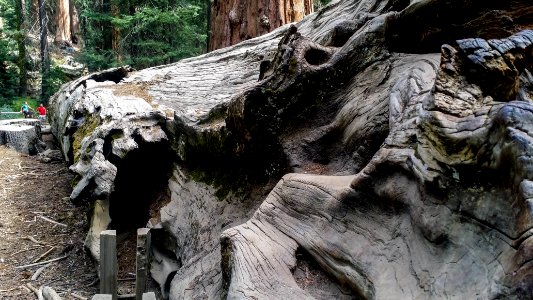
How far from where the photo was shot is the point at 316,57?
12.1 feet

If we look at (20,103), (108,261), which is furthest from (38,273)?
(20,103)

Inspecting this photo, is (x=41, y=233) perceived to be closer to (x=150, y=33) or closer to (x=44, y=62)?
(x=150, y=33)

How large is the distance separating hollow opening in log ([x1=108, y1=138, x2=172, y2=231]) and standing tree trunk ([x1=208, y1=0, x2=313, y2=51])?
128 inches

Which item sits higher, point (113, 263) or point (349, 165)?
point (349, 165)

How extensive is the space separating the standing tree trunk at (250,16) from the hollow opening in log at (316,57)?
4.00 metres

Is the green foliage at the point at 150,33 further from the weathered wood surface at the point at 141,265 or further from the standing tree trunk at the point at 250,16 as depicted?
the weathered wood surface at the point at 141,265

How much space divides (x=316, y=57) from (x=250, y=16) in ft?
13.8

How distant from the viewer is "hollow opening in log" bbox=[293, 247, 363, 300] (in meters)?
2.22

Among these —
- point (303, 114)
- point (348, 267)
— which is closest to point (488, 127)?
point (348, 267)

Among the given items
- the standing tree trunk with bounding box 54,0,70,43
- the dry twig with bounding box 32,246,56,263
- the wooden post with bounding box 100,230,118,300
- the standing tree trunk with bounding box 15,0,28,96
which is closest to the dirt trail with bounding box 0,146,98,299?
the dry twig with bounding box 32,246,56,263

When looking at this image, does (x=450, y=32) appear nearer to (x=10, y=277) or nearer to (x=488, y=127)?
(x=488, y=127)

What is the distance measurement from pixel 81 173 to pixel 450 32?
3.78 m

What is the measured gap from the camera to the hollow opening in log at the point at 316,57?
3.63m

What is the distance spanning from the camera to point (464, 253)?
5.64 feet
